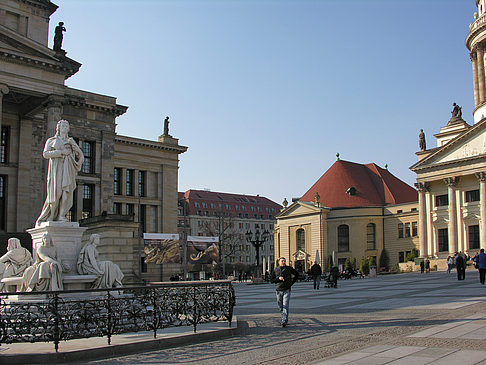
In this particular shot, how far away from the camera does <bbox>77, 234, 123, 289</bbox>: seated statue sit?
12594 mm

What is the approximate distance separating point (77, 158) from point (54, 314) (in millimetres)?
5577

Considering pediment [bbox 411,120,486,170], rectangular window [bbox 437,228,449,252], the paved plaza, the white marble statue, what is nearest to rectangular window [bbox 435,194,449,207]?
rectangular window [bbox 437,228,449,252]

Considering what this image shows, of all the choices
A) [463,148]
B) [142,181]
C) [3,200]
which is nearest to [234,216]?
[142,181]

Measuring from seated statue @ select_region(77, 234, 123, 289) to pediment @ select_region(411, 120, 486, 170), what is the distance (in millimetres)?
55464

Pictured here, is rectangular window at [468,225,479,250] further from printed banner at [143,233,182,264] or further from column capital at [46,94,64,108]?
column capital at [46,94,64,108]

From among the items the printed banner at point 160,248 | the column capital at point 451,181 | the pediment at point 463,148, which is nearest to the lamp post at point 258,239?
the printed banner at point 160,248

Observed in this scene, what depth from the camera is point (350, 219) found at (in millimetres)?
76812

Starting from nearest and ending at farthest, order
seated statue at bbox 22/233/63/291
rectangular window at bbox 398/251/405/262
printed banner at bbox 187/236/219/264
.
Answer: seated statue at bbox 22/233/63/291, printed banner at bbox 187/236/219/264, rectangular window at bbox 398/251/405/262

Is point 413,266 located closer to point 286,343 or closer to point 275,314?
point 275,314

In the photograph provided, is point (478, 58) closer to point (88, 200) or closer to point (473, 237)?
point (473, 237)

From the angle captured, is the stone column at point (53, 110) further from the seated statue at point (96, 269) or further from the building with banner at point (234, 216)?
the building with banner at point (234, 216)

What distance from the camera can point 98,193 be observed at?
145 ft

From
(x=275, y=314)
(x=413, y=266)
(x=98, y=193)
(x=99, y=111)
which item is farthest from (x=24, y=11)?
(x=413, y=266)

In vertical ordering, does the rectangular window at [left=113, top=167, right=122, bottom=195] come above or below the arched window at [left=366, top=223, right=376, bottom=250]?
above
